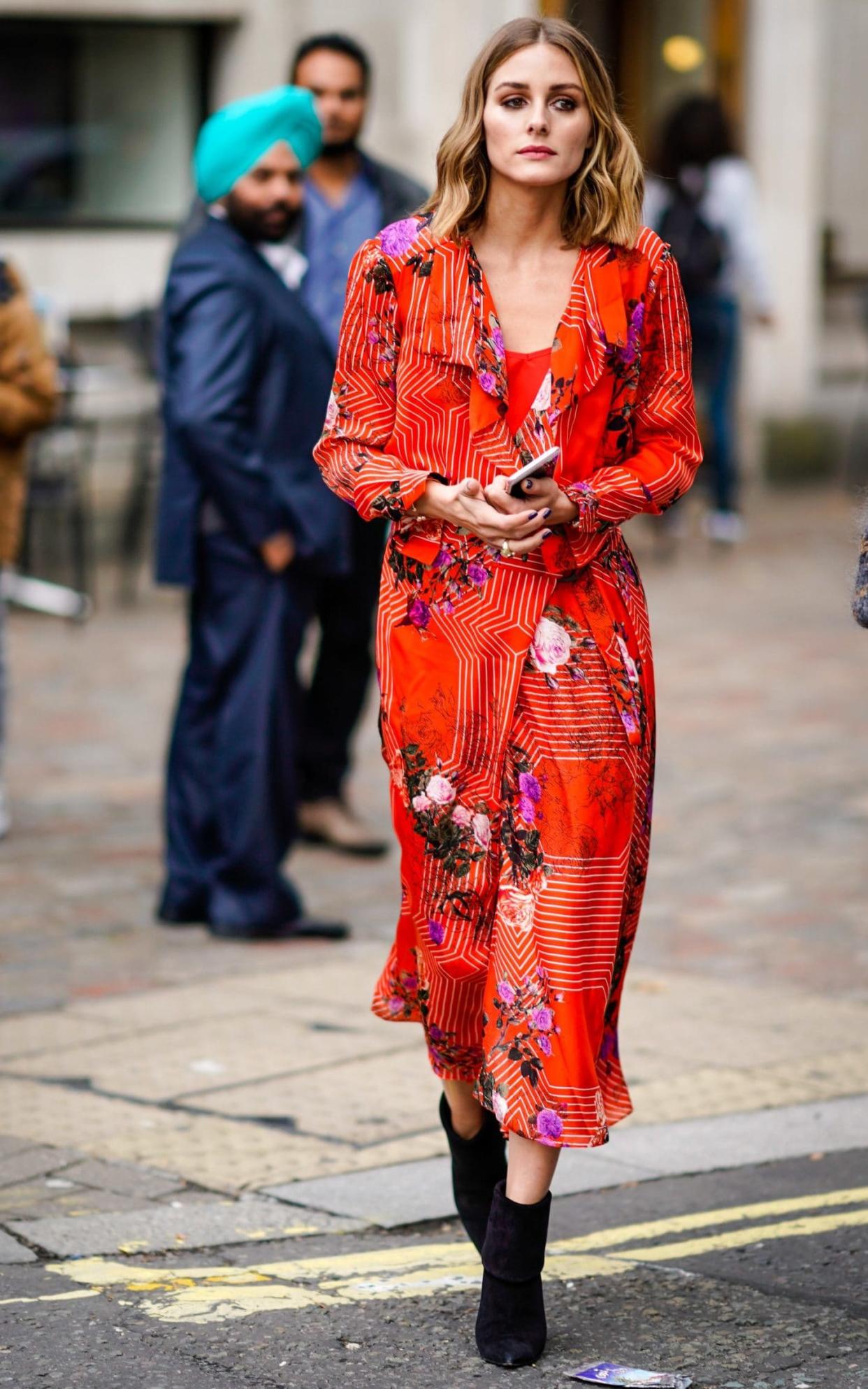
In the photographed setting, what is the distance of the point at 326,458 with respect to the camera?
364 cm

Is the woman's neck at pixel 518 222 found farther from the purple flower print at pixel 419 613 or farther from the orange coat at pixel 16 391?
the orange coat at pixel 16 391

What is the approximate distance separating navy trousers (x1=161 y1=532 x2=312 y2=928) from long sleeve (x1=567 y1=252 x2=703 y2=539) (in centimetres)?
249

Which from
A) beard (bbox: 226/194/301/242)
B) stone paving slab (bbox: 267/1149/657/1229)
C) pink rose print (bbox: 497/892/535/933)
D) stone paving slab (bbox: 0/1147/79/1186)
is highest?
beard (bbox: 226/194/301/242)

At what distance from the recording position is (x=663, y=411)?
3535 millimetres

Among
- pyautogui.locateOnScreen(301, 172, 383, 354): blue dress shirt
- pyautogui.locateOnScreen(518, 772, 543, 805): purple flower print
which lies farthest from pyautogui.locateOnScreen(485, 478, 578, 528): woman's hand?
pyautogui.locateOnScreen(301, 172, 383, 354): blue dress shirt

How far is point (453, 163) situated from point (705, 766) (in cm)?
A: 474

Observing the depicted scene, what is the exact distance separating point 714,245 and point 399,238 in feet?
30.0

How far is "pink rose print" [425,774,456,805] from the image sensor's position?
11.3 ft

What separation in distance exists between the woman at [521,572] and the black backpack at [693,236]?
8.95 meters

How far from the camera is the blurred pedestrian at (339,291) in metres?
6.68

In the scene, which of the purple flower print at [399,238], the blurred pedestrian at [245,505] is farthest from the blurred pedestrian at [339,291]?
the purple flower print at [399,238]

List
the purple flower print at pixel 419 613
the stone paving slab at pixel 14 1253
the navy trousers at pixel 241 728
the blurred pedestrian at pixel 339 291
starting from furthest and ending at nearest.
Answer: the blurred pedestrian at pixel 339 291, the navy trousers at pixel 241 728, the stone paving slab at pixel 14 1253, the purple flower print at pixel 419 613

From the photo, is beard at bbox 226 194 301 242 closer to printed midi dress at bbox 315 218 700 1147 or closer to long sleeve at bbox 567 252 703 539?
printed midi dress at bbox 315 218 700 1147

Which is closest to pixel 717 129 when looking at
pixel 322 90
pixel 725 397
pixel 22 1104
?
pixel 725 397
